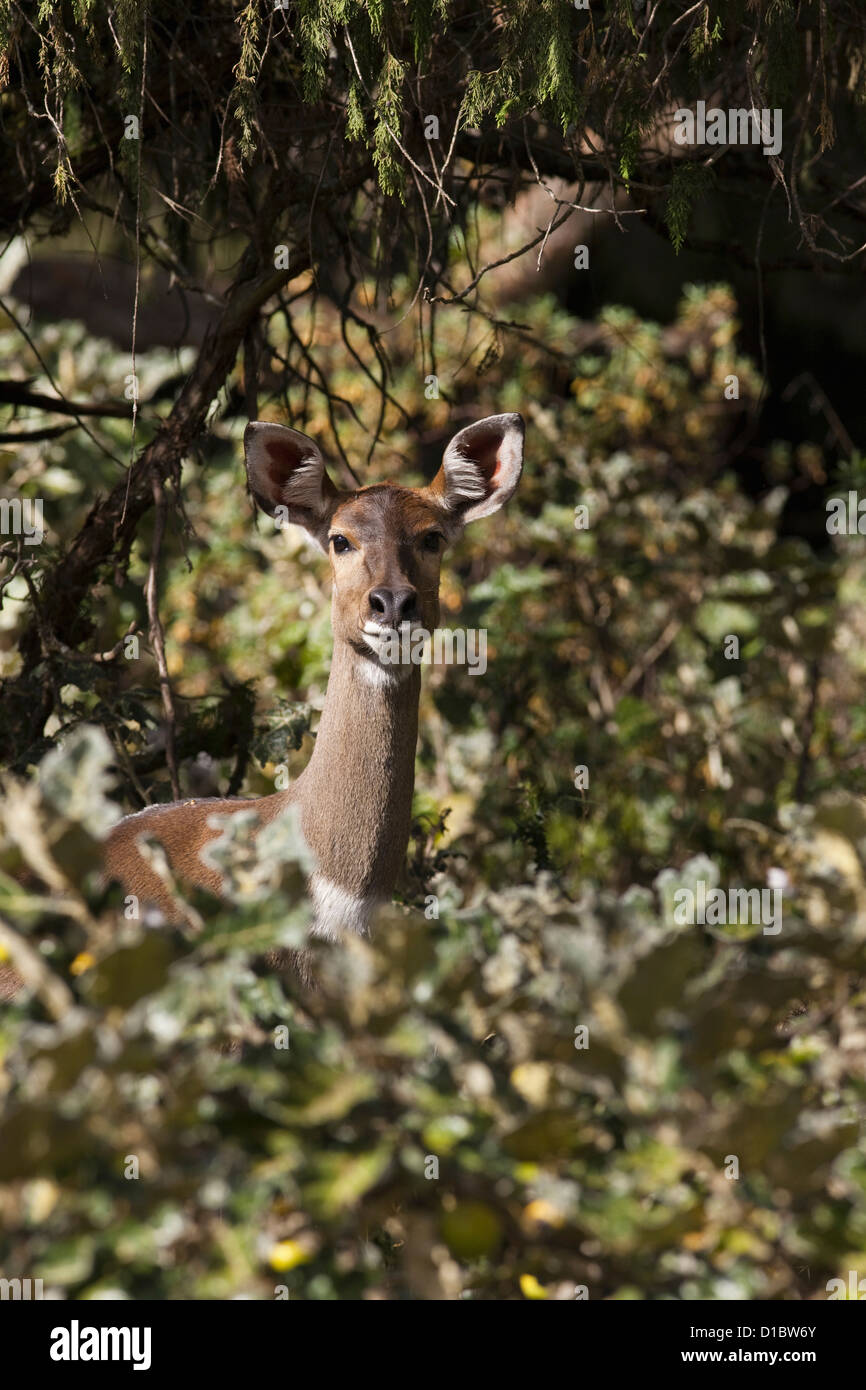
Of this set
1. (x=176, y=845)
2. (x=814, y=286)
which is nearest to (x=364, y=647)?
(x=176, y=845)

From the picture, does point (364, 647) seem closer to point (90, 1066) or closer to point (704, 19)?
point (704, 19)

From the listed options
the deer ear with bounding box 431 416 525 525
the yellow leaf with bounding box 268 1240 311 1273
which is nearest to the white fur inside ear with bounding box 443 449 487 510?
the deer ear with bounding box 431 416 525 525

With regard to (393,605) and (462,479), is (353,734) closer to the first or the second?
(393,605)

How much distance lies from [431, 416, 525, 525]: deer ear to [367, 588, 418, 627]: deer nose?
82 cm

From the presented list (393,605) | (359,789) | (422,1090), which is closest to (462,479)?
(393,605)

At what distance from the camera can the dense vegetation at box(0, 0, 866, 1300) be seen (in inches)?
115

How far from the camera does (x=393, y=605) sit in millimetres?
4996

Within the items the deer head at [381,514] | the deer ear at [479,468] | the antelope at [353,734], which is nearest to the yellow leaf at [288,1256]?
the antelope at [353,734]

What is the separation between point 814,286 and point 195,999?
13.0 m

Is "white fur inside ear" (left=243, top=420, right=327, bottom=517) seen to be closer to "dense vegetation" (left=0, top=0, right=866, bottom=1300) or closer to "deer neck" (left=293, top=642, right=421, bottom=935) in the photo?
"dense vegetation" (left=0, top=0, right=866, bottom=1300)

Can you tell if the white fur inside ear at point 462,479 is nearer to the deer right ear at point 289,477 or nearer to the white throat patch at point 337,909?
the deer right ear at point 289,477

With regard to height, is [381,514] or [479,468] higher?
[479,468]

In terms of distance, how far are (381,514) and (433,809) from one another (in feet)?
7.52
